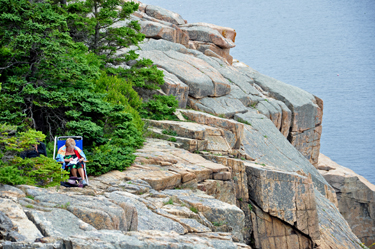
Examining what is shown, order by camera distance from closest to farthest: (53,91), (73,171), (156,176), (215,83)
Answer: (73,171), (156,176), (53,91), (215,83)

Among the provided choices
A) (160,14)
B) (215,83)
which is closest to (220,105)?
(215,83)

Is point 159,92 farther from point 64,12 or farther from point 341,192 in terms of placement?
point 341,192

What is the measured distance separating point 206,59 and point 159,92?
25.5 ft

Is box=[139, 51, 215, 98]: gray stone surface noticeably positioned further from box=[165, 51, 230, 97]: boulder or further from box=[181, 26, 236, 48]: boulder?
box=[181, 26, 236, 48]: boulder

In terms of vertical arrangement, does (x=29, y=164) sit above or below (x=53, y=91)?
below

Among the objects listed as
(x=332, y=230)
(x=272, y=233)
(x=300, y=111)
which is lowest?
(x=332, y=230)

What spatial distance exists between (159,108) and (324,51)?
2381cm

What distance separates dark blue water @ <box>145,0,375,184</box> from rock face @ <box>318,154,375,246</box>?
3962mm

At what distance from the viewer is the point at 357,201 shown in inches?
1041

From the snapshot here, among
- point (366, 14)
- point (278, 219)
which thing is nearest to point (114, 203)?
point (278, 219)

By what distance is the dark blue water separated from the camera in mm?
30672

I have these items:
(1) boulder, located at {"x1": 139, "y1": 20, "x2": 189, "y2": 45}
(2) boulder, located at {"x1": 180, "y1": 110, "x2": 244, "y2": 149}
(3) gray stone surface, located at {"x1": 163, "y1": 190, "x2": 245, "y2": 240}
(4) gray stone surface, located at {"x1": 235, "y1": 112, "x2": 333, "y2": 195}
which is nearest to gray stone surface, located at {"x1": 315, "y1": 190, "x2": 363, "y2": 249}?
(4) gray stone surface, located at {"x1": 235, "y1": 112, "x2": 333, "y2": 195}

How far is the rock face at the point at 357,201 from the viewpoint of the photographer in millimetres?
26000

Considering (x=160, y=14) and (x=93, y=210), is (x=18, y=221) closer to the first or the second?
(x=93, y=210)
